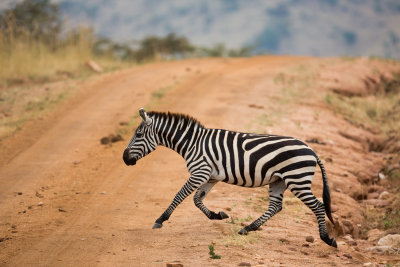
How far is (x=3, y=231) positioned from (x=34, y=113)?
7.73 metres

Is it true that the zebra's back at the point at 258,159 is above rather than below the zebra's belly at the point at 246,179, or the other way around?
above

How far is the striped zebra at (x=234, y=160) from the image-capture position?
7703 millimetres

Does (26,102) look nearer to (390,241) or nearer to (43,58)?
(43,58)

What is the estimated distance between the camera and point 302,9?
99.1 metres

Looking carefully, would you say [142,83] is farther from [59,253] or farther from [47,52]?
[59,253]

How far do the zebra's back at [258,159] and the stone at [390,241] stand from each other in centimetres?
187

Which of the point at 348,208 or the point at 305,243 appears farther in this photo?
the point at 348,208

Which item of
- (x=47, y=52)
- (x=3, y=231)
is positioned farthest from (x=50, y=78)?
(x=3, y=231)

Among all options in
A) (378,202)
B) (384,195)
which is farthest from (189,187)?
(384,195)

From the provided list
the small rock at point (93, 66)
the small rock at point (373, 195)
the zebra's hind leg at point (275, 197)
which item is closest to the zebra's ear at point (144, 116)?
the zebra's hind leg at point (275, 197)

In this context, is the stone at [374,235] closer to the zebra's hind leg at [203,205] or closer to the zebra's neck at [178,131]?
the zebra's hind leg at [203,205]

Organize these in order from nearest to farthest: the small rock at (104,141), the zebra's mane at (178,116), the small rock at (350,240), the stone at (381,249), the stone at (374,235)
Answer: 1. the stone at (381,249)
2. the zebra's mane at (178,116)
3. the small rock at (350,240)
4. the stone at (374,235)
5. the small rock at (104,141)

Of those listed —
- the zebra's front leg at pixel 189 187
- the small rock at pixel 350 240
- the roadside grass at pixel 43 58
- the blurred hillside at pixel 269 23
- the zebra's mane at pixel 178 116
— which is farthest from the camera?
the blurred hillside at pixel 269 23

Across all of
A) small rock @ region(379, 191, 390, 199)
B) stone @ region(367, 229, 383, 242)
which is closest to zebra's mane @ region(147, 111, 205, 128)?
stone @ region(367, 229, 383, 242)
